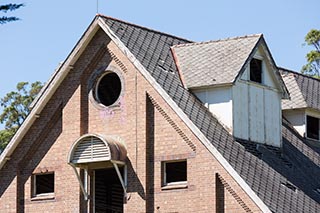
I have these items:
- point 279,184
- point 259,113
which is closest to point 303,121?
point 259,113

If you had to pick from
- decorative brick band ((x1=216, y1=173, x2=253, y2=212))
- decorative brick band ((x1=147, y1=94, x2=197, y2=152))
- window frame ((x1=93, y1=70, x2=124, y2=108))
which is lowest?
decorative brick band ((x1=216, y1=173, x2=253, y2=212))

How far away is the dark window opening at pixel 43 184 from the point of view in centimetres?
3584

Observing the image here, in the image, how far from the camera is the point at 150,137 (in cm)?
3334

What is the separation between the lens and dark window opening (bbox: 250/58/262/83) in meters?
35.8

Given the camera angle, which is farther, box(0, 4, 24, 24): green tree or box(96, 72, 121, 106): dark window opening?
box(96, 72, 121, 106): dark window opening

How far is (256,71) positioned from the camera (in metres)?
36.0

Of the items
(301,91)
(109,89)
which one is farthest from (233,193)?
(301,91)

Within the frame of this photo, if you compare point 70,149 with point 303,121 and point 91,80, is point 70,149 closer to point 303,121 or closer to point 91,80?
point 91,80

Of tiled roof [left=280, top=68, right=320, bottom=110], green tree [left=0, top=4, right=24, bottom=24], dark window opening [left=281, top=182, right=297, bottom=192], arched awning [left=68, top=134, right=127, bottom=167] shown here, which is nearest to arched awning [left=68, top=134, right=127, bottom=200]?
arched awning [left=68, top=134, right=127, bottom=167]

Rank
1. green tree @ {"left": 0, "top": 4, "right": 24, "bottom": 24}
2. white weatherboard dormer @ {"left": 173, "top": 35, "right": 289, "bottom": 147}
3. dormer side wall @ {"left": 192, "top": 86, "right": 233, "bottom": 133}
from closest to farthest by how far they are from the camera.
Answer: green tree @ {"left": 0, "top": 4, "right": 24, "bottom": 24} → dormer side wall @ {"left": 192, "top": 86, "right": 233, "bottom": 133} → white weatherboard dormer @ {"left": 173, "top": 35, "right": 289, "bottom": 147}

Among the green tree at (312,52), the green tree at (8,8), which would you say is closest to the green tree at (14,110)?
the green tree at (312,52)

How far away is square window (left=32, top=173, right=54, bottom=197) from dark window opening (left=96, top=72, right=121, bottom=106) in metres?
3.51

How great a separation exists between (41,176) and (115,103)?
4239mm

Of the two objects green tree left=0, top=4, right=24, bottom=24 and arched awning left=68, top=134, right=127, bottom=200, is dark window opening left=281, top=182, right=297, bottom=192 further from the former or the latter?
green tree left=0, top=4, right=24, bottom=24
